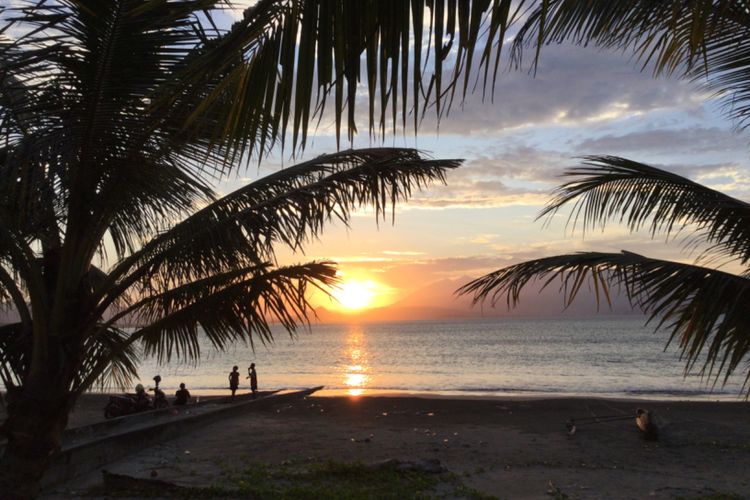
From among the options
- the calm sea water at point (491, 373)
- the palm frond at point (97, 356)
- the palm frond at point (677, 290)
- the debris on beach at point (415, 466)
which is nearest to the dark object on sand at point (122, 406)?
the calm sea water at point (491, 373)

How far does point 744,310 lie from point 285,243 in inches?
139

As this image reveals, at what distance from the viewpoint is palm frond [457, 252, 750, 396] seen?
3385 millimetres

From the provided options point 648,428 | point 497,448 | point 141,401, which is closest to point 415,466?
point 497,448

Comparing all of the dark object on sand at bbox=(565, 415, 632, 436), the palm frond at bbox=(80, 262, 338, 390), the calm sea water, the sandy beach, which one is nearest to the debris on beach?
the sandy beach

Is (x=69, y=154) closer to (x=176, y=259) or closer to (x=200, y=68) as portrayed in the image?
(x=176, y=259)

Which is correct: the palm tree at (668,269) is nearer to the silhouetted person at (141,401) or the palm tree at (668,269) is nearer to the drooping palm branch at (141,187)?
the drooping palm branch at (141,187)

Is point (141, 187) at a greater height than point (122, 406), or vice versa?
point (141, 187)

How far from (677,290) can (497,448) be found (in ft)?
39.2

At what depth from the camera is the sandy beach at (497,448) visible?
10.6 meters

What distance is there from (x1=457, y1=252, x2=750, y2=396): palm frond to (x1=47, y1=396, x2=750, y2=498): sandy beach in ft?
22.9

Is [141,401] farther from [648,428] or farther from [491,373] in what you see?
[491,373]

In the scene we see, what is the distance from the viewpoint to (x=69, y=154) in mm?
4160

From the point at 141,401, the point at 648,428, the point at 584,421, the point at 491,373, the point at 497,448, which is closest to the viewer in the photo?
the point at 497,448

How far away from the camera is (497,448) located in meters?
14.5
